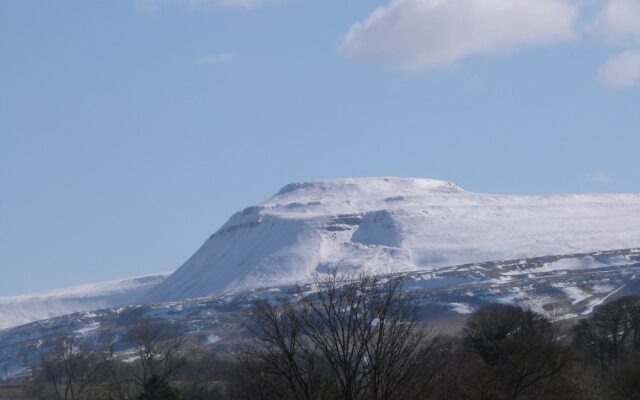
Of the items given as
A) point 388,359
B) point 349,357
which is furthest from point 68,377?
point 349,357

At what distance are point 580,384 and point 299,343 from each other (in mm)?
24043

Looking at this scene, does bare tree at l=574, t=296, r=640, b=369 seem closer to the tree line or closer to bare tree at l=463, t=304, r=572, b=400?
the tree line

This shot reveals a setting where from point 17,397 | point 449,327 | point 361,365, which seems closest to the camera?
point 361,365

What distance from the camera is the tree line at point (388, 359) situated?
3098 centimetres

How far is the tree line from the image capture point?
31.0 m

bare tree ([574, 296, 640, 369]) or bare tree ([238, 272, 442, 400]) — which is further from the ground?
bare tree ([238, 272, 442, 400])

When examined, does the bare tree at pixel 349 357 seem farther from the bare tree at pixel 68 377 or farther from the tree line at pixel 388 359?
the bare tree at pixel 68 377

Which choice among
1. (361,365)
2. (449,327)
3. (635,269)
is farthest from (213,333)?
(361,365)

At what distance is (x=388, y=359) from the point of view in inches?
1257

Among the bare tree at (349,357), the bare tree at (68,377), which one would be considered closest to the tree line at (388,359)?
the bare tree at (349,357)

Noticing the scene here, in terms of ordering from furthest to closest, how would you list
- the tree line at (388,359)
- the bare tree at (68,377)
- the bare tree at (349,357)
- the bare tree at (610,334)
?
the bare tree at (68,377), the bare tree at (610,334), the tree line at (388,359), the bare tree at (349,357)

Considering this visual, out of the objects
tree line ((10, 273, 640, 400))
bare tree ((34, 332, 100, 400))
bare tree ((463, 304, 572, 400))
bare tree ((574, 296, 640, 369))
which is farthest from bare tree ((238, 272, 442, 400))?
bare tree ((34, 332, 100, 400))

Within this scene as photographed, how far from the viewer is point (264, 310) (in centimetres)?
3303

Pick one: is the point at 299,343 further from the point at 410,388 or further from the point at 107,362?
the point at 107,362
